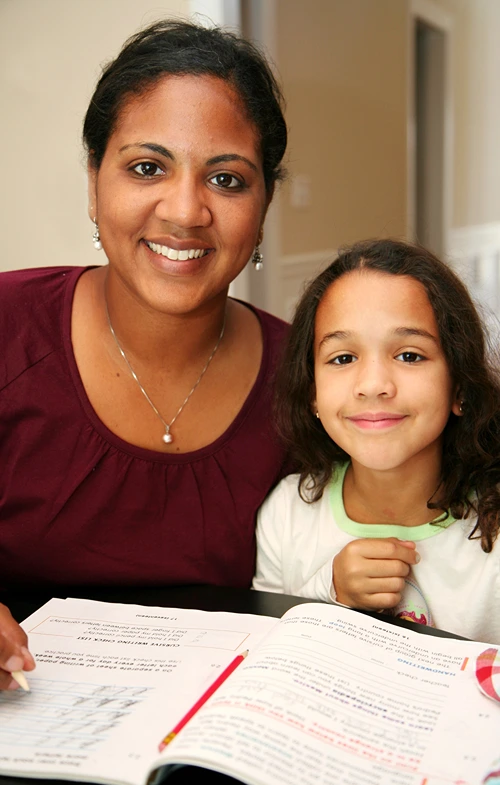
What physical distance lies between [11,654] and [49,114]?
87.3 inches

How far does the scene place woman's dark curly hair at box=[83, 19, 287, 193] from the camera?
4.47ft

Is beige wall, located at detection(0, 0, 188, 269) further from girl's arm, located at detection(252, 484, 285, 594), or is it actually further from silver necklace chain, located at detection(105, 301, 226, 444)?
girl's arm, located at detection(252, 484, 285, 594)

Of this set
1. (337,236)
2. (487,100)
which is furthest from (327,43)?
(487,100)

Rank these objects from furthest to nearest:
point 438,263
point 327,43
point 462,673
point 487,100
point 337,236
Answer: point 487,100, point 337,236, point 327,43, point 438,263, point 462,673

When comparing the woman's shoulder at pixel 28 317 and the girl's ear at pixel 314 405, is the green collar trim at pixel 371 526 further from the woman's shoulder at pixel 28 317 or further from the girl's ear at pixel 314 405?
the woman's shoulder at pixel 28 317

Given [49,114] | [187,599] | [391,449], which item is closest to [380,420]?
[391,449]

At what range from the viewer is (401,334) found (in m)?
1.26

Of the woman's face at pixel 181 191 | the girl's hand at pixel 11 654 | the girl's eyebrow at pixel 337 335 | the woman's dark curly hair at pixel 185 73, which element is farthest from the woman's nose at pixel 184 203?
the girl's hand at pixel 11 654

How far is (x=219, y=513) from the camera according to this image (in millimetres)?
1437

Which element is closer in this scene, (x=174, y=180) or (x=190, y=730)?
(x=190, y=730)

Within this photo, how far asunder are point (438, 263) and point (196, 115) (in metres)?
0.44

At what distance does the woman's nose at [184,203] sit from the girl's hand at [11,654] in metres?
0.69

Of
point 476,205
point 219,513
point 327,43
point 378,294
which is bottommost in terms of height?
point 219,513

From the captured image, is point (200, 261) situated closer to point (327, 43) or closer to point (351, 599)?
point (351, 599)
